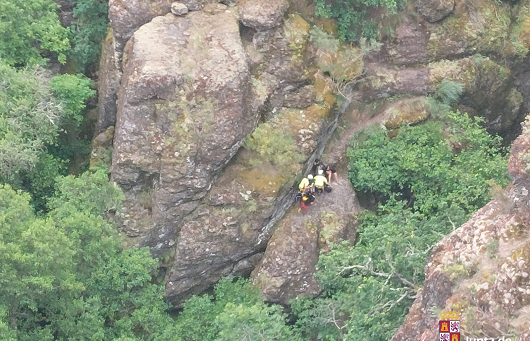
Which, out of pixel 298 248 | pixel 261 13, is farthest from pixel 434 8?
pixel 298 248

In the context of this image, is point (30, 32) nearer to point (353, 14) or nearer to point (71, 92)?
point (71, 92)

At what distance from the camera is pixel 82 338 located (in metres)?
19.2

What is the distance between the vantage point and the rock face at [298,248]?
22516mm

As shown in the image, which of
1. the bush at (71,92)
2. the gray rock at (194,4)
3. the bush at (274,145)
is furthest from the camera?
the bush at (71,92)

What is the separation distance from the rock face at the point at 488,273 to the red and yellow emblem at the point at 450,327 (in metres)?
0.14

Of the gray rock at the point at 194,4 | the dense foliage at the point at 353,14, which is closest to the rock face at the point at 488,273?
the dense foliage at the point at 353,14

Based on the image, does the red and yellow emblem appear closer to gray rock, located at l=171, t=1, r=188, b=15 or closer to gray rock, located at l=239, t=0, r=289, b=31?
gray rock, located at l=239, t=0, r=289, b=31

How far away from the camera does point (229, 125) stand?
21.2m

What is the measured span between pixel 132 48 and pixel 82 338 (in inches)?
421

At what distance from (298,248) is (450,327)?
9.61 m

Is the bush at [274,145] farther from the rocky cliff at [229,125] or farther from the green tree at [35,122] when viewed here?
the green tree at [35,122]

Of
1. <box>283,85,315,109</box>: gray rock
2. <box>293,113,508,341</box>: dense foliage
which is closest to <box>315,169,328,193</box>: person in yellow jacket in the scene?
<box>293,113,508,341</box>: dense foliage

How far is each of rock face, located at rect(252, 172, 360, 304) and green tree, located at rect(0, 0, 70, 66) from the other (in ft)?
40.8

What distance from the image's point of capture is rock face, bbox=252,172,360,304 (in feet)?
73.9
